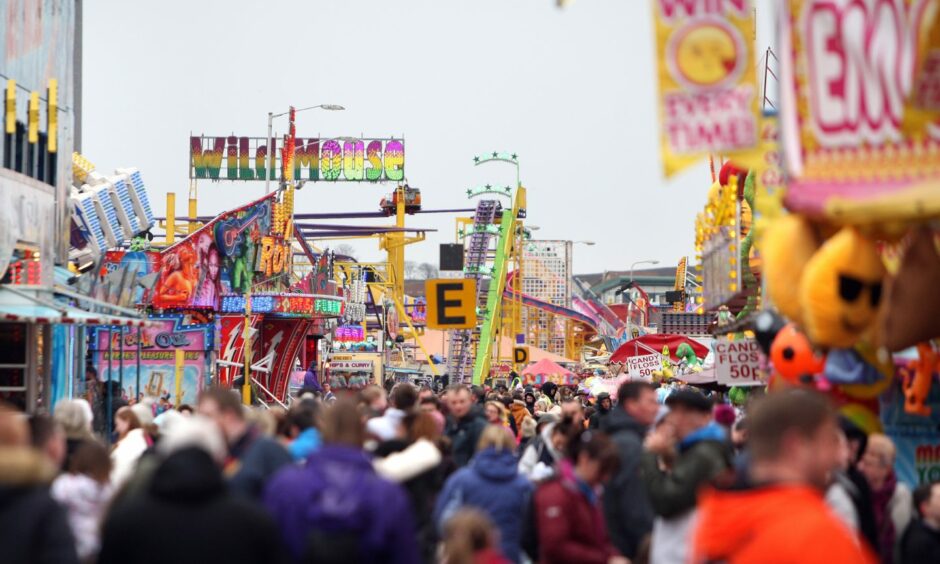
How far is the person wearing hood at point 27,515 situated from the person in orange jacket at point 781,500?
268cm

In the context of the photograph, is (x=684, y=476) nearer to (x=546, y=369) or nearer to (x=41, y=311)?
(x=41, y=311)

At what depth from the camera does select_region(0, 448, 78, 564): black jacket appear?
6129 millimetres

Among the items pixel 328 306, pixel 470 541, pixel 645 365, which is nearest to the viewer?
pixel 470 541

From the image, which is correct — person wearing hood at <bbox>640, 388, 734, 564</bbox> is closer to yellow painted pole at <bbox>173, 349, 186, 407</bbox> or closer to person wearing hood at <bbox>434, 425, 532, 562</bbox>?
person wearing hood at <bbox>434, 425, 532, 562</bbox>

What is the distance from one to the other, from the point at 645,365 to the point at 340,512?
26.7 meters

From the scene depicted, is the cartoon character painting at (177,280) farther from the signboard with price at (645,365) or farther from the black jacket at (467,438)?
the black jacket at (467,438)

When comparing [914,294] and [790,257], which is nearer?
[914,294]

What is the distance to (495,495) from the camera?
9.09 m

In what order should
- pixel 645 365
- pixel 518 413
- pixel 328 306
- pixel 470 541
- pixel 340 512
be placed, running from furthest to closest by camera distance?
1. pixel 328 306
2. pixel 645 365
3. pixel 518 413
4. pixel 470 541
5. pixel 340 512

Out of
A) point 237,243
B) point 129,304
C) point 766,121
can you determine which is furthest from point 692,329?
point 766,121

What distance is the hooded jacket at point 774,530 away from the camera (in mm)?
4438

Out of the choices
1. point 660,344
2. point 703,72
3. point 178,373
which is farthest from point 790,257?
point 660,344

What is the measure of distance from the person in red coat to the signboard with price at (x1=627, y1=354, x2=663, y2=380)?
23530mm

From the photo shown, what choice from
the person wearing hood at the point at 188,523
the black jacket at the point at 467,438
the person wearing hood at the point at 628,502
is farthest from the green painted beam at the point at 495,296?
the person wearing hood at the point at 188,523
